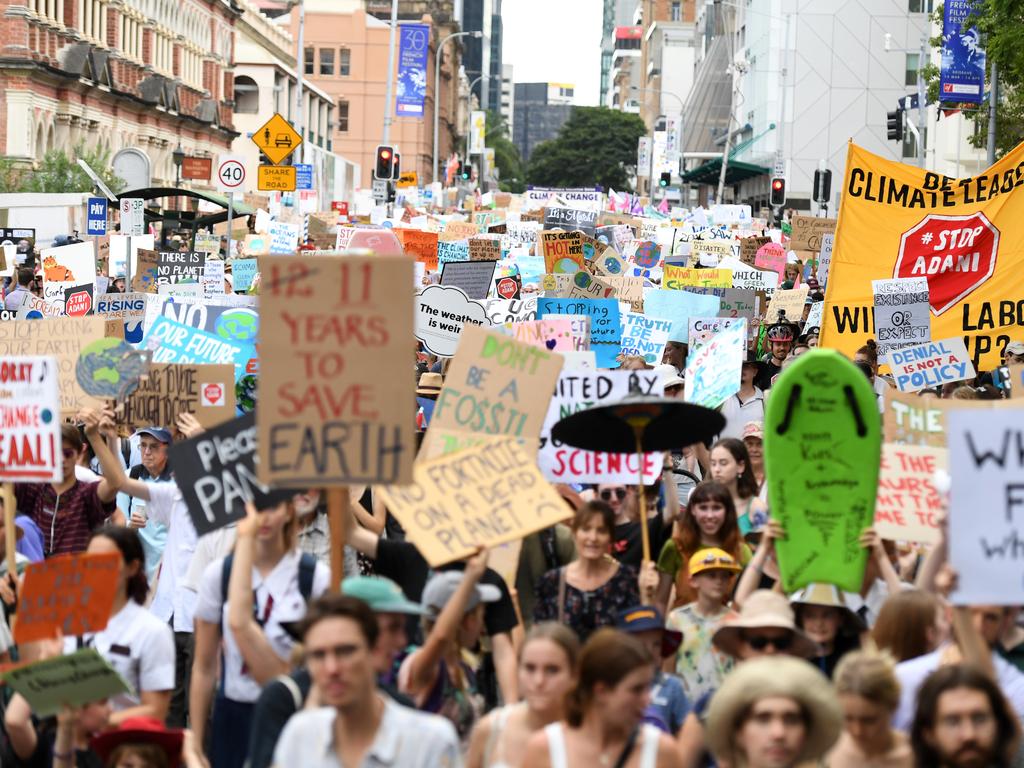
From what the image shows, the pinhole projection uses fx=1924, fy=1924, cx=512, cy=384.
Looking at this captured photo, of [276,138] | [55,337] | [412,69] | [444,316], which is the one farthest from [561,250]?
[412,69]

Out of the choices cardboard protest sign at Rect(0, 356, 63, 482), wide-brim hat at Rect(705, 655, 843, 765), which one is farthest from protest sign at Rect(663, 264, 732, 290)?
wide-brim hat at Rect(705, 655, 843, 765)

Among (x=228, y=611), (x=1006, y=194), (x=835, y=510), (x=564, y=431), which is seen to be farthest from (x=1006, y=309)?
(x=228, y=611)

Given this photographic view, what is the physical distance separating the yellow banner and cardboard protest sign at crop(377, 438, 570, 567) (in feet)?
26.7

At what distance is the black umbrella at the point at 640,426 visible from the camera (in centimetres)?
748

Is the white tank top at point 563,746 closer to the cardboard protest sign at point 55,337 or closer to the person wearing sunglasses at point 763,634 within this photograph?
the person wearing sunglasses at point 763,634

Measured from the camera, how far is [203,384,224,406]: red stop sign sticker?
909cm

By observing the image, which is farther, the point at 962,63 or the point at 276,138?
the point at 962,63

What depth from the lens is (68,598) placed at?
5.84m

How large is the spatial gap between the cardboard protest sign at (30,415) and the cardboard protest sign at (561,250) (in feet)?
40.5

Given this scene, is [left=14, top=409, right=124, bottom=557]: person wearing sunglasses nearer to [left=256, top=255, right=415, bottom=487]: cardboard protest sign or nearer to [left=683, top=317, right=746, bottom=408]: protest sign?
[left=256, top=255, right=415, bottom=487]: cardboard protest sign

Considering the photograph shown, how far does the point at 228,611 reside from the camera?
5926 mm

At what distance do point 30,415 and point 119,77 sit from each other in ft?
217

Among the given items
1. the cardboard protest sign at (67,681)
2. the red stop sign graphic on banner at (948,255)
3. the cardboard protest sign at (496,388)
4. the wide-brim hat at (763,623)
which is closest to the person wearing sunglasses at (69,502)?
the cardboard protest sign at (496,388)

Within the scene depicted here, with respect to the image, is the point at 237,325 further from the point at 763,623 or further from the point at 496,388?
the point at 763,623
